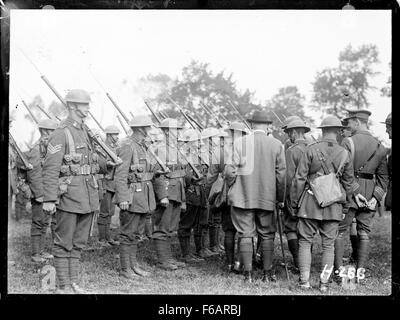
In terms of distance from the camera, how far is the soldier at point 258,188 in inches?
325

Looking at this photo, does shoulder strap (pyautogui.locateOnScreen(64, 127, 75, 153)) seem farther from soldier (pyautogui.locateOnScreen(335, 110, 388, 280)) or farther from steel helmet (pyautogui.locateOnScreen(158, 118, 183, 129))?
soldier (pyautogui.locateOnScreen(335, 110, 388, 280))

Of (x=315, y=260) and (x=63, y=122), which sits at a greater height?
(x=63, y=122)

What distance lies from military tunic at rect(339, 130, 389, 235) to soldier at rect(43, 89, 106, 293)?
137 inches

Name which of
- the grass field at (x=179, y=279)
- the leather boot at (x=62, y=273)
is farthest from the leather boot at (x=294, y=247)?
the leather boot at (x=62, y=273)

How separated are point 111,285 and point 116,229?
4852 millimetres

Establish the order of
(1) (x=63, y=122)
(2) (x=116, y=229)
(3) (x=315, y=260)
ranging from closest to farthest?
1. (1) (x=63, y=122)
2. (3) (x=315, y=260)
3. (2) (x=116, y=229)

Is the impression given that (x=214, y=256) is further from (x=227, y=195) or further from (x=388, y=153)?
(x=388, y=153)

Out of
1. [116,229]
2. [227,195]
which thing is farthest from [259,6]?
[116,229]

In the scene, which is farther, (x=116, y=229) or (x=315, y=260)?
(x=116, y=229)

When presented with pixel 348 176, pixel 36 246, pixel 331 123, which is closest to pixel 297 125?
pixel 331 123

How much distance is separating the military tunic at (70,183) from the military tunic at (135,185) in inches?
28.7

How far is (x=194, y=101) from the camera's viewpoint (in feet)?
32.8

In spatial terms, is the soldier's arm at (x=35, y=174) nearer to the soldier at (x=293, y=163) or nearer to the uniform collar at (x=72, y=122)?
the uniform collar at (x=72, y=122)
